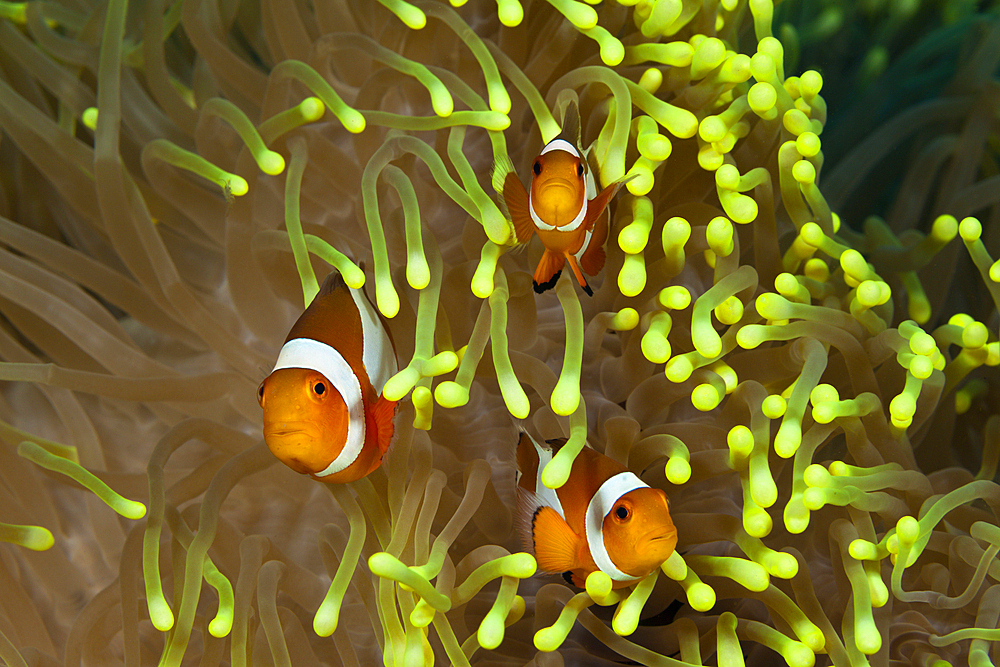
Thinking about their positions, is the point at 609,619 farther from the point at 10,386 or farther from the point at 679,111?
the point at 10,386

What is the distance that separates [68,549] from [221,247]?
1.25 ft

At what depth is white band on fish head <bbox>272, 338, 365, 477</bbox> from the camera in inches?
23.5

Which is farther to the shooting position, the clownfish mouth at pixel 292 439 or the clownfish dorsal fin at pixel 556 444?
the clownfish dorsal fin at pixel 556 444

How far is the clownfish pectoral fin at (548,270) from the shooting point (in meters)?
0.65

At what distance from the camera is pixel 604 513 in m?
0.62

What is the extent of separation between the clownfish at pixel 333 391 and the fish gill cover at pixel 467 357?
0.03 metres

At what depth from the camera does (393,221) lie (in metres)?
0.74

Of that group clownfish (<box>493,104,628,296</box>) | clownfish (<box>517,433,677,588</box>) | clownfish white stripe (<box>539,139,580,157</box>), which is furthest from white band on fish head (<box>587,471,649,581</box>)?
clownfish white stripe (<box>539,139,580,157</box>)

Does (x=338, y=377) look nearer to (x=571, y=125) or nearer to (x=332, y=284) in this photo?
(x=332, y=284)

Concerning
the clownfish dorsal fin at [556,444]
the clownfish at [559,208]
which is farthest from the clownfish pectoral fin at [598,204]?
the clownfish dorsal fin at [556,444]

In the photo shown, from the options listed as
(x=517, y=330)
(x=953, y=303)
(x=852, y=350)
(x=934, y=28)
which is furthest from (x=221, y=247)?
(x=934, y=28)

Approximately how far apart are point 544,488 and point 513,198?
0.86 ft

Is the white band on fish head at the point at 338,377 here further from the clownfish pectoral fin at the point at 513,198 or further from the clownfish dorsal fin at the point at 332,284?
the clownfish pectoral fin at the point at 513,198

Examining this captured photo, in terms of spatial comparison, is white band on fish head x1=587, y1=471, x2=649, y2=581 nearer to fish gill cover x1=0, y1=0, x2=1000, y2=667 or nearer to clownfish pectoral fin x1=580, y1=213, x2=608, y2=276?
fish gill cover x1=0, y1=0, x2=1000, y2=667
